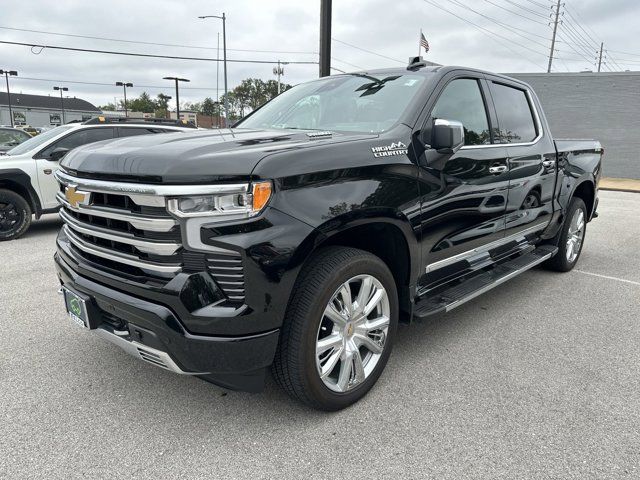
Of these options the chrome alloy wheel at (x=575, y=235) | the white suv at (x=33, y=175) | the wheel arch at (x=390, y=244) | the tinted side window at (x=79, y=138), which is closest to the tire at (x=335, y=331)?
the wheel arch at (x=390, y=244)

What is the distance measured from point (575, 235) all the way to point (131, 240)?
500 cm

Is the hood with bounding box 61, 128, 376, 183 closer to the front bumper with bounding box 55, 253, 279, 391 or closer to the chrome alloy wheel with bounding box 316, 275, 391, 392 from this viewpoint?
the front bumper with bounding box 55, 253, 279, 391

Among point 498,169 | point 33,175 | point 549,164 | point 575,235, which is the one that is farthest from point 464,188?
point 33,175

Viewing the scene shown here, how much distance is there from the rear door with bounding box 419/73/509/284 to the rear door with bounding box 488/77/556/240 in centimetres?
18

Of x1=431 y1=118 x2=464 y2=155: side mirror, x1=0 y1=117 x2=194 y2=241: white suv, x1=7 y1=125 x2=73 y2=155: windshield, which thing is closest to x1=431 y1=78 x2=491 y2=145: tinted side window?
x1=431 y1=118 x2=464 y2=155: side mirror

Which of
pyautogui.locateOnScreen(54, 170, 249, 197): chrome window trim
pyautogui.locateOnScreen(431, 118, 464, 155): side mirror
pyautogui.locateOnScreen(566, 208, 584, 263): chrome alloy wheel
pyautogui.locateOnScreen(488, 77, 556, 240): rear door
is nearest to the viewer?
pyautogui.locateOnScreen(54, 170, 249, 197): chrome window trim

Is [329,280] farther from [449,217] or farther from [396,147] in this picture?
[449,217]

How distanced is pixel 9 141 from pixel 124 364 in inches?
372

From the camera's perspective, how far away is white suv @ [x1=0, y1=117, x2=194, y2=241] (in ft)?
22.4

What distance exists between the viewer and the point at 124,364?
310 centimetres

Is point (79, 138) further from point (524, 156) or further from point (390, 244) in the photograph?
point (524, 156)

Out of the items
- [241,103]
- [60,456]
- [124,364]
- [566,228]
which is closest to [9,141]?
[124,364]

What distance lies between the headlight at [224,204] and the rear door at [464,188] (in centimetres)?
121

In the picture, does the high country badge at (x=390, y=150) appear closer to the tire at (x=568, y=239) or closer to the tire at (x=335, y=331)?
the tire at (x=335, y=331)
